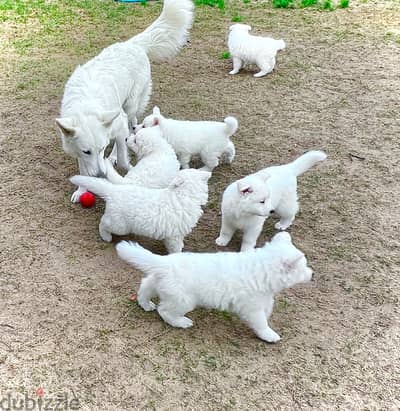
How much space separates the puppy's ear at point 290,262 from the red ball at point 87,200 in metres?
2.20

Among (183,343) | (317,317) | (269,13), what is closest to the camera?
(183,343)

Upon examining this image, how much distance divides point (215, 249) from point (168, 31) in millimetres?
2857

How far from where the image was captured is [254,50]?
23.0 feet

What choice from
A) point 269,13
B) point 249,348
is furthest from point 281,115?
point 269,13

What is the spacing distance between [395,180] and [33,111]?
14.3 ft

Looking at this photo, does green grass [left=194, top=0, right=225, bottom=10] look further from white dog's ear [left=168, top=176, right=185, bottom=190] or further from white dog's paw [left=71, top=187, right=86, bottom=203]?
white dog's ear [left=168, top=176, right=185, bottom=190]

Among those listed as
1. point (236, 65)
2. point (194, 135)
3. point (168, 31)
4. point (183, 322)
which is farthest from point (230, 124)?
point (236, 65)

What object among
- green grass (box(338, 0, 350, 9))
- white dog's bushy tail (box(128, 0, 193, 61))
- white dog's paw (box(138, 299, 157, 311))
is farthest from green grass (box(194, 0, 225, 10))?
white dog's paw (box(138, 299, 157, 311))

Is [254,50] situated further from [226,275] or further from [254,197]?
[226,275]

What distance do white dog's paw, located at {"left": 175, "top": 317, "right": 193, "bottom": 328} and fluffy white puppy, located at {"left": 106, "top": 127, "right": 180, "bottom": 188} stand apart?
1266 mm

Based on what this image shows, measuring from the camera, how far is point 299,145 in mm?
5613

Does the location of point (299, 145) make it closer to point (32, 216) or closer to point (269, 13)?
point (32, 216)

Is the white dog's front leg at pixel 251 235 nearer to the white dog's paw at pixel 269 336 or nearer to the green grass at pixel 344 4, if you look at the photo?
the white dog's paw at pixel 269 336

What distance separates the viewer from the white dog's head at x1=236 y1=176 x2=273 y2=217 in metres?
3.62
